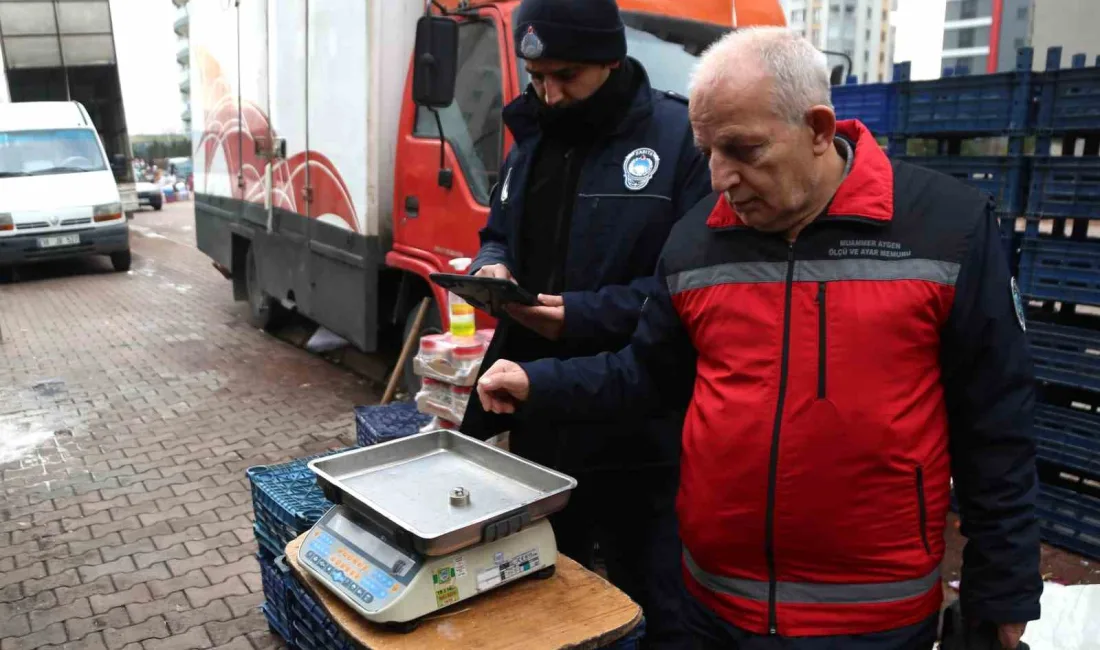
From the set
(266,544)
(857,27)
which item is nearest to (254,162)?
(266,544)

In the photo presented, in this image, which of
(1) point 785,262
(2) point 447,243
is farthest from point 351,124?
(1) point 785,262

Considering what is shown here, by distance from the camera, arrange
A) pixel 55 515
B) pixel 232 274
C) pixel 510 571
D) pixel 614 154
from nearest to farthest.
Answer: pixel 510 571, pixel 614 154, pixel 55 515, pixel 232 274

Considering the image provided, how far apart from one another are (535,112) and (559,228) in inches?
13.8

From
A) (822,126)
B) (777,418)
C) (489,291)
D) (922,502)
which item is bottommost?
(922,502)

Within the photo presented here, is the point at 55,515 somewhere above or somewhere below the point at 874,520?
below

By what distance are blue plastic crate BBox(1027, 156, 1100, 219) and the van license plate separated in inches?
487

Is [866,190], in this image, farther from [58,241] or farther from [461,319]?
[58,241]

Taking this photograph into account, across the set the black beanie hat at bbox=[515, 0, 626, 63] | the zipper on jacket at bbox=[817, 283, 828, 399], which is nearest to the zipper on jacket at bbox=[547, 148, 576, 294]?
the black beanie hat at bbox=[515, 0, 626, 63]

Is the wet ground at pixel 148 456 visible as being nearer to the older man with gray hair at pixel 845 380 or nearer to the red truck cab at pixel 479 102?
the red truck cab at pixel 479 102

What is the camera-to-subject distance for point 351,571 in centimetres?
189

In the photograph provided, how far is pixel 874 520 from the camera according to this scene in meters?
1.65

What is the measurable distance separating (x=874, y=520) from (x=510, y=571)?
78cm

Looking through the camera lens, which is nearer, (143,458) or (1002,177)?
(1002,177)

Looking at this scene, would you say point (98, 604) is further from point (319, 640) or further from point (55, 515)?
point (319, 640)
